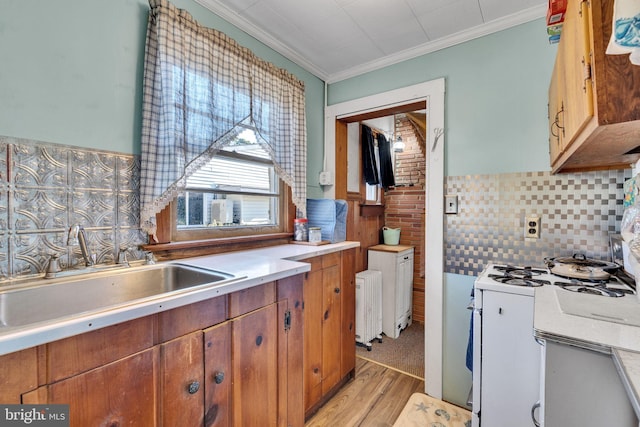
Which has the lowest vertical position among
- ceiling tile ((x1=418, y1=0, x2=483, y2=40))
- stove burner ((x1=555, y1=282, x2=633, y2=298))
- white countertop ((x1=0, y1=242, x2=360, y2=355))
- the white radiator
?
the white radiator

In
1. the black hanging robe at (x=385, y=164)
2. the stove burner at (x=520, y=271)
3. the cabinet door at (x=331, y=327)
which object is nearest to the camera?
the stove burner at (x=520, y=271)

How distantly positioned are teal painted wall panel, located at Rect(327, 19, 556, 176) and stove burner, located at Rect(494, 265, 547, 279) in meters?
0.62

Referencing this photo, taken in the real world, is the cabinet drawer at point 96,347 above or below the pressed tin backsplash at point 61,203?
below

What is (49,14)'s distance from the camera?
3.82ft

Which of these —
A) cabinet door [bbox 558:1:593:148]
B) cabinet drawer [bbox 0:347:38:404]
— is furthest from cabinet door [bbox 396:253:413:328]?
cabinet drawer [bbox 0:347:38:404]

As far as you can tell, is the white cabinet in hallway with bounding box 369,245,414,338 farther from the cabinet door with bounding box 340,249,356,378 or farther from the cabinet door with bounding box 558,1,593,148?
the cabinet door with bounding box 558,1,593,148

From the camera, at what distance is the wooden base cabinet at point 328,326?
5.90 feet

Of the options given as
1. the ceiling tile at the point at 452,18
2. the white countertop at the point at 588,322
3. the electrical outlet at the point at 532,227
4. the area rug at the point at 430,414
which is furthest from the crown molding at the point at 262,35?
the area rug at the point at 430,414

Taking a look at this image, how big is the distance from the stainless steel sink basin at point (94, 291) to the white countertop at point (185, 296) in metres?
0.04

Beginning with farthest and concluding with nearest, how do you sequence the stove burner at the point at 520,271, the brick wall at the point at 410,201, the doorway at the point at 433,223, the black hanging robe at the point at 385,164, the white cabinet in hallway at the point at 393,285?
the black hanging robe at the point at 385,164, the brick wall at the point at 410,201, the white cabinet in hallway at the point at 393,285, the doorway at the point at 433,223, the stove burner at the point at 520,271

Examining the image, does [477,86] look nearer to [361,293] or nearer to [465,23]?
[465,23]

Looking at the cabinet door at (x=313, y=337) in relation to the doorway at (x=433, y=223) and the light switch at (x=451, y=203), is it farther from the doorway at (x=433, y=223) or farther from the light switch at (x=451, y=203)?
the light switch at (x=451, y=203)

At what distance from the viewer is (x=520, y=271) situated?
63.9 inches

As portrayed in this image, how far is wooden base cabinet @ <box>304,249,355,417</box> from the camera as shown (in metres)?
1.80
